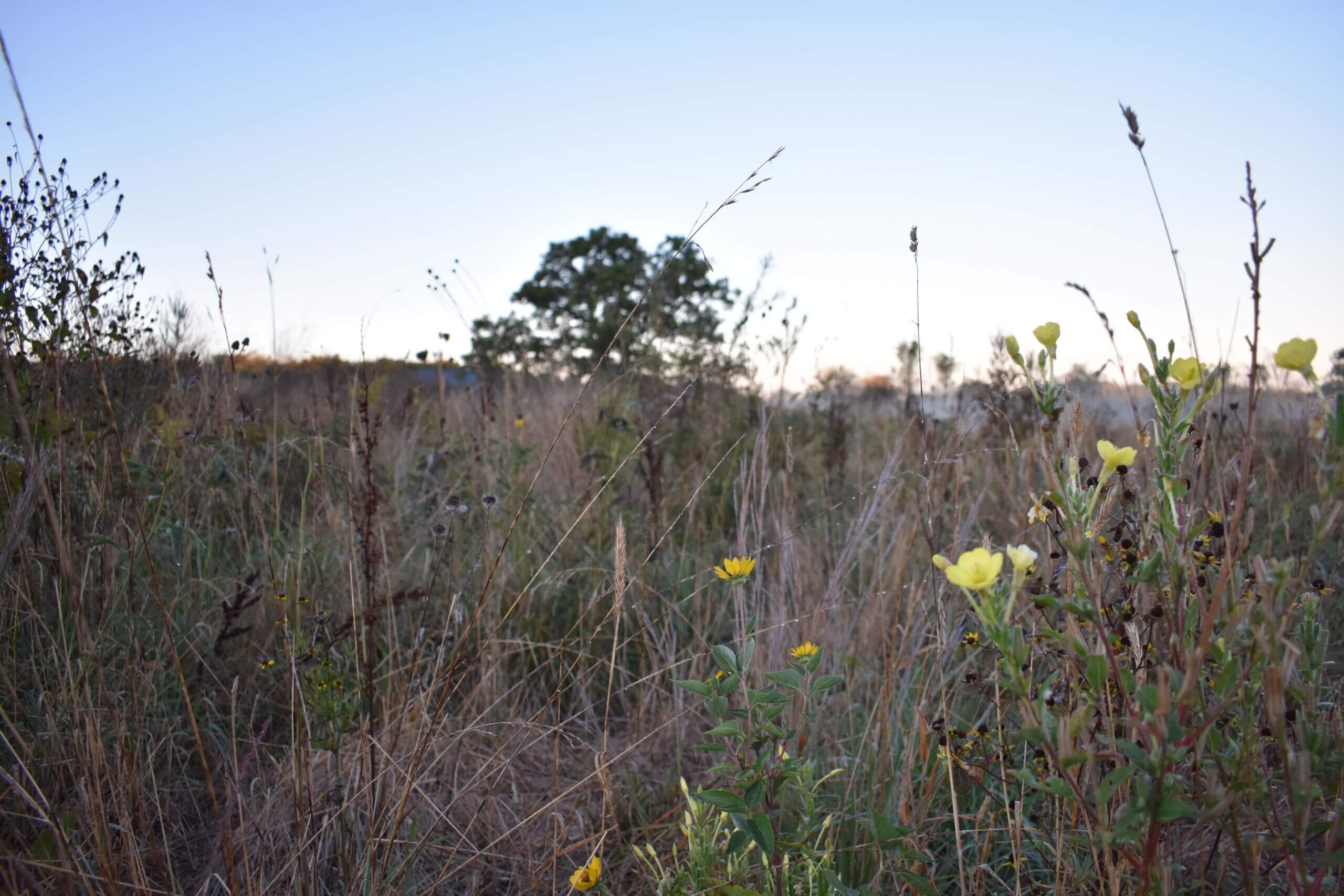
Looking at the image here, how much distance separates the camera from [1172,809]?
680 mm

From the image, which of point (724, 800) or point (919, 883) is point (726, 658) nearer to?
point (724, 800)

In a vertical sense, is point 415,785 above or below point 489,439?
below

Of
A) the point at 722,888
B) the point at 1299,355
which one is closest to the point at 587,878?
the point at 722,888

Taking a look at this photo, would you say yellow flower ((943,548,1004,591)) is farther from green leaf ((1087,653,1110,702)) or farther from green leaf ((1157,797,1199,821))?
green leaf ((1157,797,1199,821))

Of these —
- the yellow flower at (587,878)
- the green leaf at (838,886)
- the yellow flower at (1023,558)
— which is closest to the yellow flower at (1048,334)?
the yellow flower at (1023,558)

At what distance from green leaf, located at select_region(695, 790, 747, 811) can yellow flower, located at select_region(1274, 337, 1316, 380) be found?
74cm

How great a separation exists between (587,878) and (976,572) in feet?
2.32

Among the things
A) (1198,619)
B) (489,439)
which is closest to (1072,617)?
(1198,619)

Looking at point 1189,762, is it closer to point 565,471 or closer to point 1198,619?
point 1198,619

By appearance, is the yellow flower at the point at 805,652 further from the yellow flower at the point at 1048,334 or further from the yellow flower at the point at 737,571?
the yellow flower at the point at 1048,334

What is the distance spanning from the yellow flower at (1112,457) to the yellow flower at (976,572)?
0.21 metres

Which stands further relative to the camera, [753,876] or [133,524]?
[133,524]

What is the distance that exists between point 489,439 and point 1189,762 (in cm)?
278

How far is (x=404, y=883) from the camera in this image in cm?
138
